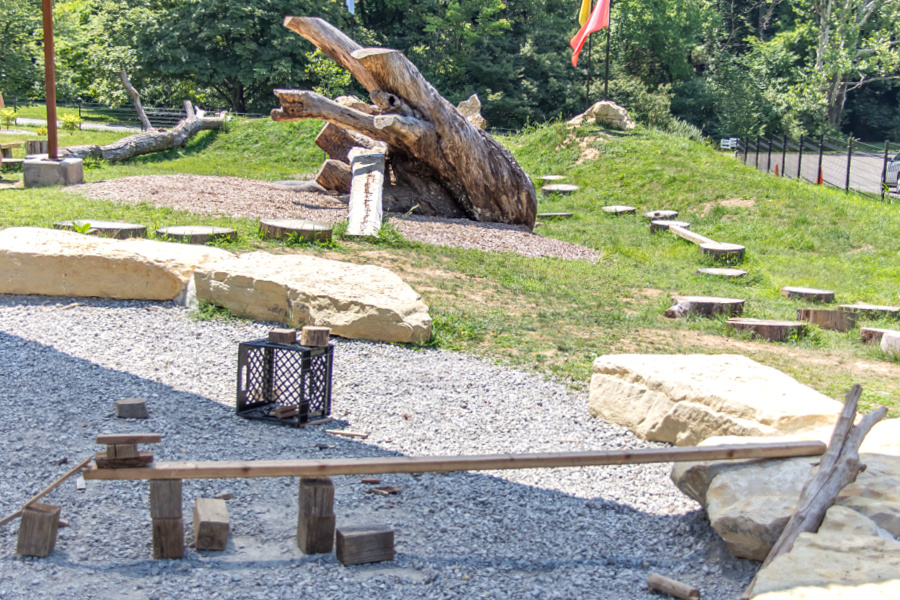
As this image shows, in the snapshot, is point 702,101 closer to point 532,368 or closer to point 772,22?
point 772,22

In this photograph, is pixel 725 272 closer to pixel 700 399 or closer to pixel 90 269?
pixel 700 399

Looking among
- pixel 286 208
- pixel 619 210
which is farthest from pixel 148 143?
pixel 619 210

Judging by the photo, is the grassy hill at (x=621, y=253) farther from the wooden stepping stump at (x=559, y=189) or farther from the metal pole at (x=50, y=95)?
the metal pole at (x=50, y=95)

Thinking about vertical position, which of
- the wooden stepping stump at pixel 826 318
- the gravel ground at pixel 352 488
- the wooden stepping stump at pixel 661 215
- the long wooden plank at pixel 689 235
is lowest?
the gravel ground at pixel 352 488

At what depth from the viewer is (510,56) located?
37844 mm

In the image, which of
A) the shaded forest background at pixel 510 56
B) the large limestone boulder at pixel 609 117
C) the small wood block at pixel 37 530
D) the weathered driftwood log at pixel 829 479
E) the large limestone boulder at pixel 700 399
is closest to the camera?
the small wood block at pixel 37 530

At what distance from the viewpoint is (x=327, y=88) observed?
1003 inches

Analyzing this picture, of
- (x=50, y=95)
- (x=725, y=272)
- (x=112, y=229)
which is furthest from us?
(x=50, y=95)

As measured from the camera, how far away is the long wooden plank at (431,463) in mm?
3062

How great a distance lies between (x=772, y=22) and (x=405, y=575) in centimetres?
4901

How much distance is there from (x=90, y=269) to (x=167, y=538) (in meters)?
4.59

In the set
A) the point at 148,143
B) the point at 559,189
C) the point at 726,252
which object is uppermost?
the point at 148,143

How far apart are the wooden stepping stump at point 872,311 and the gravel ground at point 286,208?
3.54 meters


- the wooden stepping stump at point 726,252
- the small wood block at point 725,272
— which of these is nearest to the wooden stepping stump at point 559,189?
the wooden stepping stump at point 726,252
